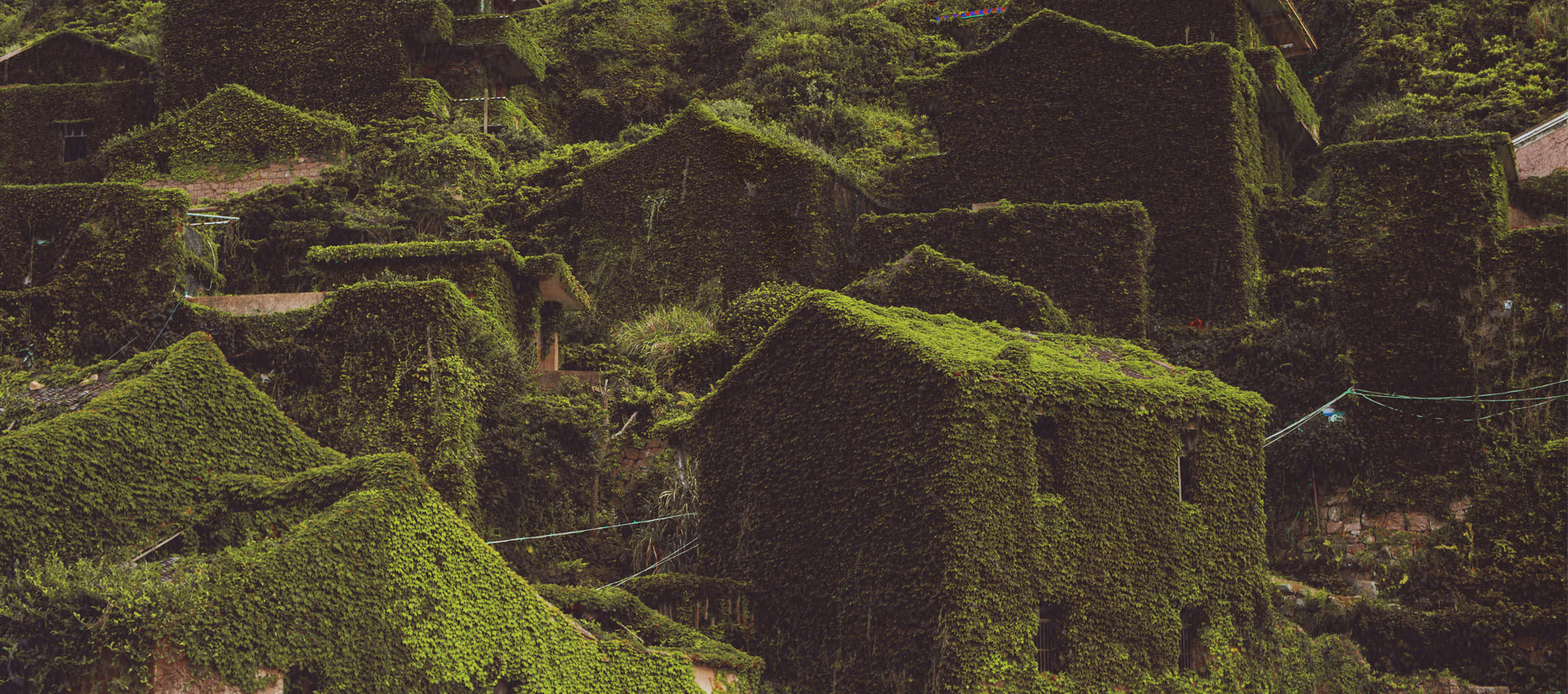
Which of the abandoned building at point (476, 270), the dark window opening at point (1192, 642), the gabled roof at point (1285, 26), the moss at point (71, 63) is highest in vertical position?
the moss at point (71, 63)

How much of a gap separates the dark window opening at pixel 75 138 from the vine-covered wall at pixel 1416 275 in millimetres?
32868

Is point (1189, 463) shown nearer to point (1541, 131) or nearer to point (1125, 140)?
point (1125, 140)

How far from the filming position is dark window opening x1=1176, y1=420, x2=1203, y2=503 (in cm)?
2192

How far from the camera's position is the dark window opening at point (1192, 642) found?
21.2 m

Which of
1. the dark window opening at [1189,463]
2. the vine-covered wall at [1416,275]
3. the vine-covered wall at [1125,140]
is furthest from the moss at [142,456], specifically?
the vine-covered wall at [1416,275]

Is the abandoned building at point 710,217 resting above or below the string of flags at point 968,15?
below

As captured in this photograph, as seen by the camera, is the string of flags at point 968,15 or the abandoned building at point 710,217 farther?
the string of flags at point 968,15

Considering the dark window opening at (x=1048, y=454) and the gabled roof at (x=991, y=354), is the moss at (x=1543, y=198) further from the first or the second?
the dark window opening at (x=1048, y=454)

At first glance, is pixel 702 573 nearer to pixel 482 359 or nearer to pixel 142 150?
pixel 482 359

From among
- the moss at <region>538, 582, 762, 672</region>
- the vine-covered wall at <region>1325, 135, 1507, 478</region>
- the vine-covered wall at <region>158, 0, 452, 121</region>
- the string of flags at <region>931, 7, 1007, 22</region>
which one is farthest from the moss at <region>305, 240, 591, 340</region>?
the string of flags at <region>931, 7, 1007, 22</region>

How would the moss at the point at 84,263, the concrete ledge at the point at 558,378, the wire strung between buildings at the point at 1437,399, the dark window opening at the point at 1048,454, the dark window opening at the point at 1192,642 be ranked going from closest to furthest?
the dark window opening at the point at 1048,454, the dark window opening at the point at 1192,642, the wire strung between buildings at the point at 1437,399, the moss at the point at 84,263, the concrete ledge at the point at 558,378

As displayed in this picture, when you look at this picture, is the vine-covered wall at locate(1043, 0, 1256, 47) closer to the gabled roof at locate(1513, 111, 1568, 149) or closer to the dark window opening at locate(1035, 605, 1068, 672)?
the gabled roof at locate(1513, 111, 1568, 149)

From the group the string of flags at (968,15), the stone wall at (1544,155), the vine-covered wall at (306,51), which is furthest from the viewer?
the string of flags at (968,15)

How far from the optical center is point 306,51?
3978cm
